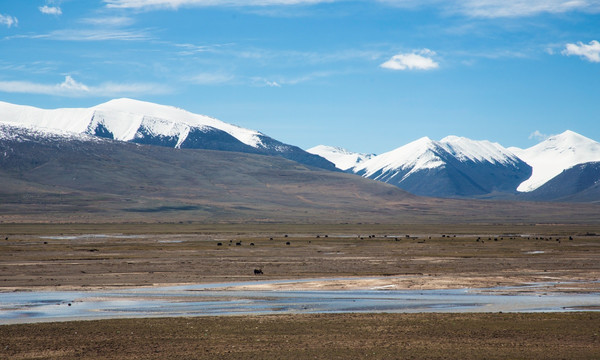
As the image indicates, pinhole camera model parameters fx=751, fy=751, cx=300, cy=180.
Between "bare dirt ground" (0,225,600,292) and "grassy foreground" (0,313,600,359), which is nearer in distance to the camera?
"grassy foreground" (0,313,600,359)

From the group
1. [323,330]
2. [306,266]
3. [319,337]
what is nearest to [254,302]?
[323,330]

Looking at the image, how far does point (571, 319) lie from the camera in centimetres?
2908

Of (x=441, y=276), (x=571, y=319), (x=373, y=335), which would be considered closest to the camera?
(x=373, y=335)

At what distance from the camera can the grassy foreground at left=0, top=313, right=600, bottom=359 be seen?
76.9 ft

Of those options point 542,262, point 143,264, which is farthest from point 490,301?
point 143,264

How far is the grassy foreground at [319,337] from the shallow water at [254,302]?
248 centimetres

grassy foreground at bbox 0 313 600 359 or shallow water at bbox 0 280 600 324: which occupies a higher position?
grassy foreground at bbox 0 313 600 359

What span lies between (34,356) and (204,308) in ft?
36.9

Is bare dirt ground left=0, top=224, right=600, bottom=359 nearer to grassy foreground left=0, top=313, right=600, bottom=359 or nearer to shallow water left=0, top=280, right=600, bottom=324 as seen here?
grassy foreground left=0, top=313, right=600, bottom=359

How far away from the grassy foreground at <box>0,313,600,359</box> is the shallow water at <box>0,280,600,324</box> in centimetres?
248

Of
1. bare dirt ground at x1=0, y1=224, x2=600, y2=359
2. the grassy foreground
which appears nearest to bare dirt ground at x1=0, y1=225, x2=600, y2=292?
bare dirt ground at x1=0, y1=224, x2=600, y2=359

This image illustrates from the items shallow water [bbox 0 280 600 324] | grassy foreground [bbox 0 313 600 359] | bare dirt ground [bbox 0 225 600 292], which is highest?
grassy foreground [bbox 0 313 600 359]

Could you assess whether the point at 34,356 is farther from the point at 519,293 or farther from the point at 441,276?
the point at 441,276

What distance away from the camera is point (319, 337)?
85.3 feet
